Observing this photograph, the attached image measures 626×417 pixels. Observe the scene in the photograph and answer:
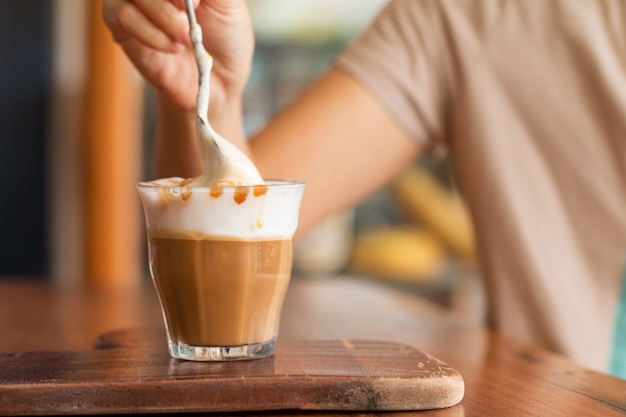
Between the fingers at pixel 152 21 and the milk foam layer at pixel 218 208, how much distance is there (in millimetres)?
170

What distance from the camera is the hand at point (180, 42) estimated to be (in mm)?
878

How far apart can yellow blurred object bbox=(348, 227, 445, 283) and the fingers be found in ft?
9.90

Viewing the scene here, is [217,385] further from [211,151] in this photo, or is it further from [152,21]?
[152,21]

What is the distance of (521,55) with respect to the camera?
136cm

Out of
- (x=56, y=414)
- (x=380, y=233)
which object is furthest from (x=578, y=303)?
(x=380, y=233)

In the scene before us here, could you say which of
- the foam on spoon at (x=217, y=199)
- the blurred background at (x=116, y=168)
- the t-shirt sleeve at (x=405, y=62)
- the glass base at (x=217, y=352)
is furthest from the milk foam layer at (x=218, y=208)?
the blurred background at (x=116, y=168)

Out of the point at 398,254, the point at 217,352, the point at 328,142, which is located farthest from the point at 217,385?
the point at 398,254

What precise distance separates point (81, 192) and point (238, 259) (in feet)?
11.3

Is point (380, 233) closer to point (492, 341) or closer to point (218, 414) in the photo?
point (492, 341)

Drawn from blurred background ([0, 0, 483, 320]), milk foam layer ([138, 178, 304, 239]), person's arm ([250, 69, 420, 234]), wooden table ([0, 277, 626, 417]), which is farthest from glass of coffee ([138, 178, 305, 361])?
blurred background ([0, 0, 483, 320])

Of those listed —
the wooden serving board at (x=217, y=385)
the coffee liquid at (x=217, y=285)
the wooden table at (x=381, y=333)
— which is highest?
the coffee liquid at (x=217, y=285)

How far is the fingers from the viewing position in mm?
861

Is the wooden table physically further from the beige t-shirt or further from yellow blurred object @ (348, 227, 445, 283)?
yellow blurred object @ (348, 227, 445, 283)

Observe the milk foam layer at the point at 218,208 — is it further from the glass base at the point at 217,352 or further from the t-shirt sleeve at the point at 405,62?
the t-shirt sleeve at the point at 405,62
